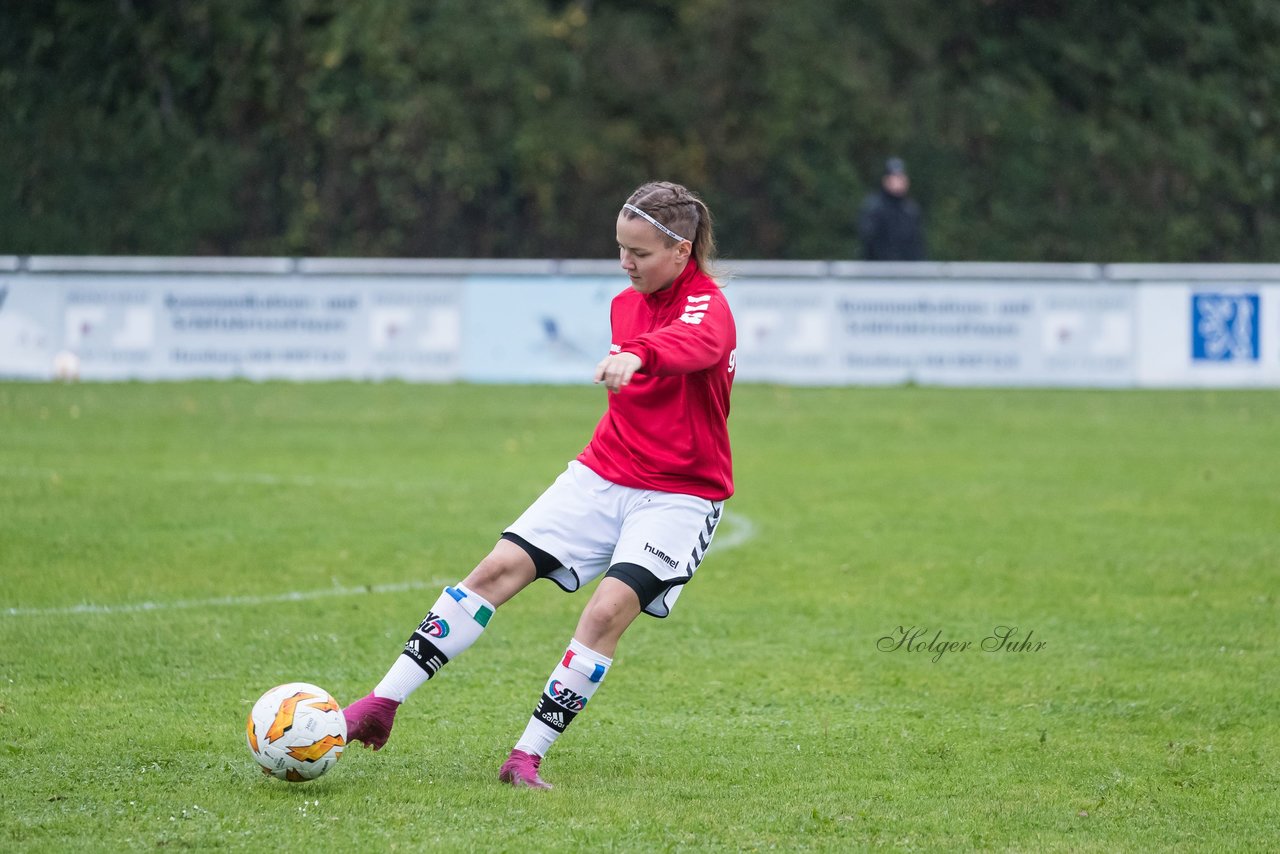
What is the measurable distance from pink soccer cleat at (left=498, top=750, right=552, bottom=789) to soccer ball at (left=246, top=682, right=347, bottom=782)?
519 mm

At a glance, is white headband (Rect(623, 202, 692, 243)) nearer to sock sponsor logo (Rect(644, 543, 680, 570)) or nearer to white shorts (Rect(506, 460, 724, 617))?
white shorts (Rect(506, 460, 724, 617))

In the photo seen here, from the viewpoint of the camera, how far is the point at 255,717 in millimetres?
5262

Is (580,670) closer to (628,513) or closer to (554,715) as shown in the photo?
(554,715)

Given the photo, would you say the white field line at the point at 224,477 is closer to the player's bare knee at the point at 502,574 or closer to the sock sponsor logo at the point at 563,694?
the player's bare knee at the point at 502,574

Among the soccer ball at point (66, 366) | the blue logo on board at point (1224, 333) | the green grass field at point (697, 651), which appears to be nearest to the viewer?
the green grass field at point (697, 651)

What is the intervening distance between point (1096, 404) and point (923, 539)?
9.04 m

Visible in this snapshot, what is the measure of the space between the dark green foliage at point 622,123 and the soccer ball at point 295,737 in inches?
937

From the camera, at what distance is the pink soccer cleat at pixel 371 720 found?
5410mm

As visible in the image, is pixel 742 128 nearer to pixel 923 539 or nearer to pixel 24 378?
pixel 24 378

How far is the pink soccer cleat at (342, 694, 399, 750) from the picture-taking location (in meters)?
5.41

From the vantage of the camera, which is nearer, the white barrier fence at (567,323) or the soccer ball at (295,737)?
the soccer ball at (295,737)

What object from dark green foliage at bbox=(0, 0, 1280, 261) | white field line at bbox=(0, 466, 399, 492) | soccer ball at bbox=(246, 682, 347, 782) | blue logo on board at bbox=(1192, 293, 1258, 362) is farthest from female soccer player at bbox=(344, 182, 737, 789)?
dark green foliage at bbox=(0, 0, 1280, 261)

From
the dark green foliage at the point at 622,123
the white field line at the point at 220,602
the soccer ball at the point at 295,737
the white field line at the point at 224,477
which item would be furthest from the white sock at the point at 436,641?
the dark green foliage at the point at 622,123

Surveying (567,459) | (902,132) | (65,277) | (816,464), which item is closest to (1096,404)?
(816,464)
